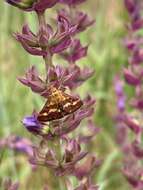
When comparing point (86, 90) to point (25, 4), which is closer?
point (25, 4)

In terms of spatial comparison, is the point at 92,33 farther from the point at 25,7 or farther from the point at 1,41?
the point at 25,7

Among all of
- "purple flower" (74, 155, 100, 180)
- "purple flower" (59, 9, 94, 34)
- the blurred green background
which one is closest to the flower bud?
"purple flower" (59, 9, 94, 34)

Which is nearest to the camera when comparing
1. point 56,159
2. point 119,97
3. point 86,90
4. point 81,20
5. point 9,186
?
point 56,159

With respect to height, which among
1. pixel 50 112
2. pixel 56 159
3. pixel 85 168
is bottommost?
pixel 85 168

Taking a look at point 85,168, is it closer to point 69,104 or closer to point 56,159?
point 56,159

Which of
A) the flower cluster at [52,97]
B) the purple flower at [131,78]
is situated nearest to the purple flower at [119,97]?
the purple flower at [131,78]

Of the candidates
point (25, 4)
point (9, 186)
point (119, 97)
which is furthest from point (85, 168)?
point (119, 97)

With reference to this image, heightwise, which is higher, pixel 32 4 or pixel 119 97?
pixel 32 4
